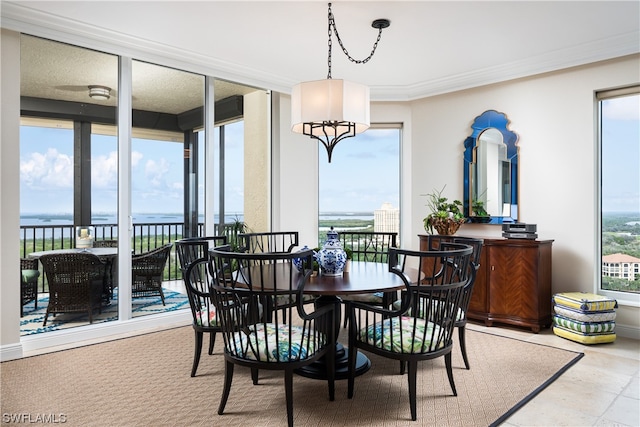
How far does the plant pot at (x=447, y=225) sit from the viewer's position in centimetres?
466

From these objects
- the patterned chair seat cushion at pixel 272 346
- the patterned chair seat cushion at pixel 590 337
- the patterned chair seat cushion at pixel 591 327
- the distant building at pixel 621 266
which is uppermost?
the distant building at pixel 621 266

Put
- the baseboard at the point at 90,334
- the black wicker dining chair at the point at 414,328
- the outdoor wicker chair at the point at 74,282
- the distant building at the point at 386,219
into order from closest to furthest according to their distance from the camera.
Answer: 1. the black wicker dining chair at the point at 414,328
2. the baseboard at the point at 90,334
3. the outdoor wicker chair at the point at 74,282
4. the distant building at the point at 386,219

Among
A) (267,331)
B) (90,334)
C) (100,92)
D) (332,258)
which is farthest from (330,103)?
(90,334)

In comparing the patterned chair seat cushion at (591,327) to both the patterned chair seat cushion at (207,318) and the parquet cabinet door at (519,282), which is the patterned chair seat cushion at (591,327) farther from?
the patterned chair seat cushion at (207,318)

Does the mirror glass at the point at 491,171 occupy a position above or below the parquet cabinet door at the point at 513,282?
above

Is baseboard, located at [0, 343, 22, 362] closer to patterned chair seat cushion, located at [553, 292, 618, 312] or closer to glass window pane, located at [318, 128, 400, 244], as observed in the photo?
glass window pane, located at [318, 128, 400, 244]

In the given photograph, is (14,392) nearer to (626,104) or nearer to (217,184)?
(217,184)

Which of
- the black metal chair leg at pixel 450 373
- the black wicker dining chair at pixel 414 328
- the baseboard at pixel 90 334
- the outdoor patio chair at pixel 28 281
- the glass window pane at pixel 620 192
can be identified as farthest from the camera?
the glass window pane at pixel 620 192

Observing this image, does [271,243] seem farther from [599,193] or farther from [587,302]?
[599,193]

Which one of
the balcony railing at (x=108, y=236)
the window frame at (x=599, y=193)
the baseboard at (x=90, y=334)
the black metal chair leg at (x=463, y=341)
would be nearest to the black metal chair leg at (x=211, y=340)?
the baseboard at (x=90, y=334)

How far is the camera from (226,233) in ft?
15.9

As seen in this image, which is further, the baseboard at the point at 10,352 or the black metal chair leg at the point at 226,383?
the baseboard at the point at 10,352

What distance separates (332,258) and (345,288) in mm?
434

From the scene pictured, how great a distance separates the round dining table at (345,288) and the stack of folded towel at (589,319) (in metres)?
1.81
